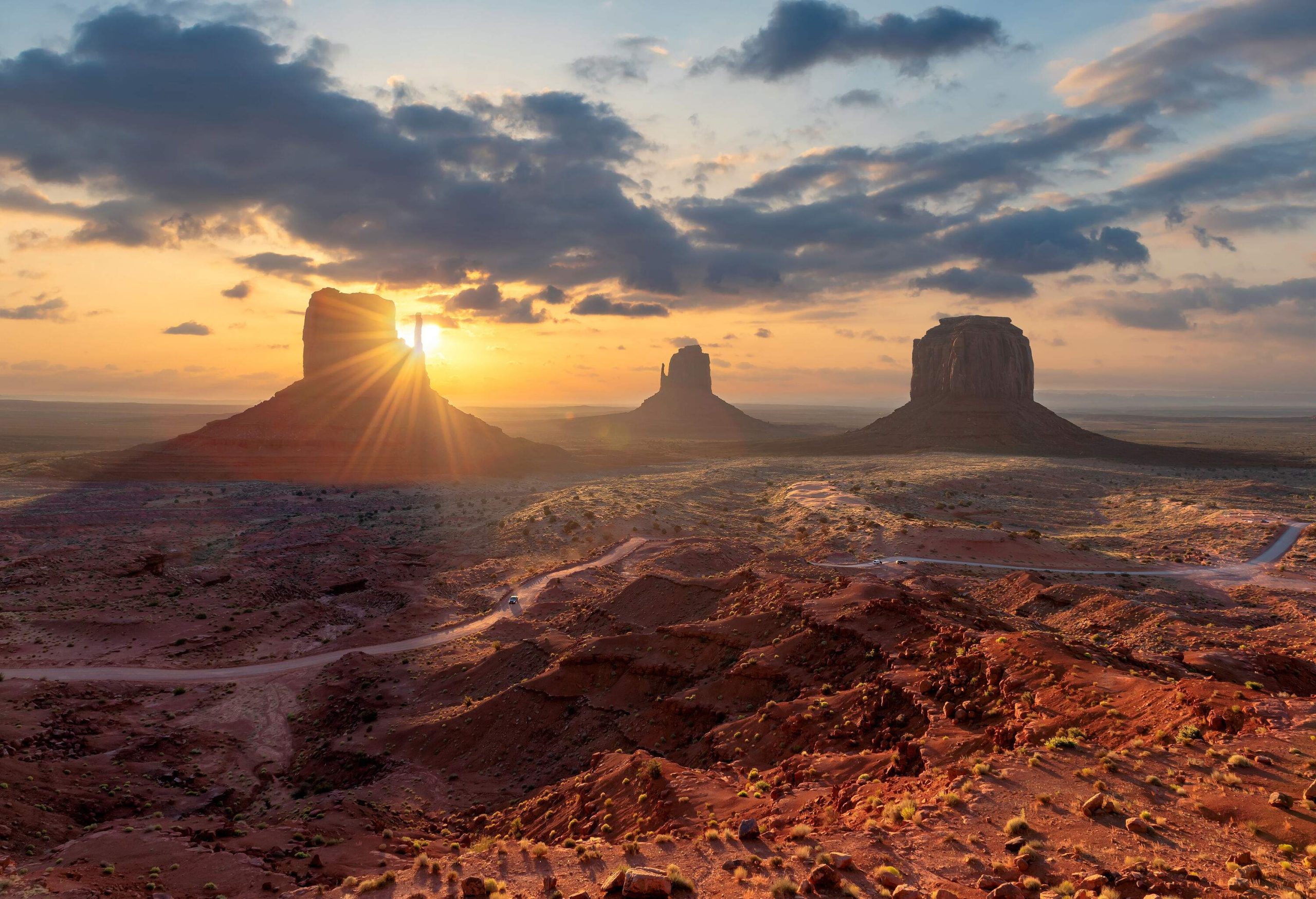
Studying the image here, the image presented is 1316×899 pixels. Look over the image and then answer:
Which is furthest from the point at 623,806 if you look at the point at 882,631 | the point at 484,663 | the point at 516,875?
the point at 484,663

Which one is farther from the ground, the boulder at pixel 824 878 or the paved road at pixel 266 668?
the boulder at pixel 824 878

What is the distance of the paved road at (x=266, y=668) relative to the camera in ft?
105

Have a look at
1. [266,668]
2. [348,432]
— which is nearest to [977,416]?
[348,432]

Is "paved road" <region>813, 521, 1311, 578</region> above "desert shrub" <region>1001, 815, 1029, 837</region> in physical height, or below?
below

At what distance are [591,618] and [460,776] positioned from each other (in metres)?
12.7

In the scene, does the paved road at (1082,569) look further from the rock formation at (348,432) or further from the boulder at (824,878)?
the rock formation at (348,432)

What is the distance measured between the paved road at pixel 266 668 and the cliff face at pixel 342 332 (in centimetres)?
7124

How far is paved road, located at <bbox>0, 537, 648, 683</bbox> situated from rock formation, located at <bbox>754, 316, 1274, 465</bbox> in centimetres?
10176

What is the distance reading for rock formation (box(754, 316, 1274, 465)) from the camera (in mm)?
132500

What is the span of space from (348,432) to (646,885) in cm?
9385

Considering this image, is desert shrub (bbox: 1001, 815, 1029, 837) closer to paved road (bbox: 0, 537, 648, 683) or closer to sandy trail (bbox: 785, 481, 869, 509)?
paved road (bbox: 0, 537, 648, 683)

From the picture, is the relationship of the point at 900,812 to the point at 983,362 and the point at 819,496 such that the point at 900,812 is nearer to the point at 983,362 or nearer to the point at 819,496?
the point at 819,496

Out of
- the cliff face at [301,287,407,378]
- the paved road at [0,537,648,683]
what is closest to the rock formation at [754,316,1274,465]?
the cliff face at [301,287,407,378]

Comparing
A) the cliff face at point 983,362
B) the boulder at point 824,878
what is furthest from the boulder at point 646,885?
the cliff face at point 983,362
